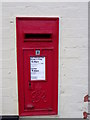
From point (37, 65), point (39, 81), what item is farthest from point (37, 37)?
point (39, 81)

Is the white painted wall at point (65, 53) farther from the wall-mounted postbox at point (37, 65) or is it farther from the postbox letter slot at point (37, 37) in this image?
the postbox letter slot at point (37, 37)

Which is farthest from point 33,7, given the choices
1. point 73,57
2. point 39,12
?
point 73,57

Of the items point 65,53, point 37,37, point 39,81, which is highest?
point 37,37

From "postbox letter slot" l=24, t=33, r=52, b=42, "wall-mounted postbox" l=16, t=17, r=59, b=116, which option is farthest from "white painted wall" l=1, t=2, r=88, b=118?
Answer: "postbox letter slot" l=24, t=33, r=52, b=42

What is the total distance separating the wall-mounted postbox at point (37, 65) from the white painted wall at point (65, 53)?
0.11m

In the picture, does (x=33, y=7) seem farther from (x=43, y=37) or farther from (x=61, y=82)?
(x=61, y=82)

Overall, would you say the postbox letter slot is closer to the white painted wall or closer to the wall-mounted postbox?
the wall-mounted postbox

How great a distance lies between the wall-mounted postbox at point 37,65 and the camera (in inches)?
118

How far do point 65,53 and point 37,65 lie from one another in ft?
1.95

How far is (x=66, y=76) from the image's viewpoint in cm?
317

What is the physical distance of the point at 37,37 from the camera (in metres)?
3.02

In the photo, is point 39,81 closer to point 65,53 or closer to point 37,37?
point 65,53

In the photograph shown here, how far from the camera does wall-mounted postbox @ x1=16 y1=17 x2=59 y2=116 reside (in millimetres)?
3002

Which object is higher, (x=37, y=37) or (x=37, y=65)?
(x=37, y=37)
